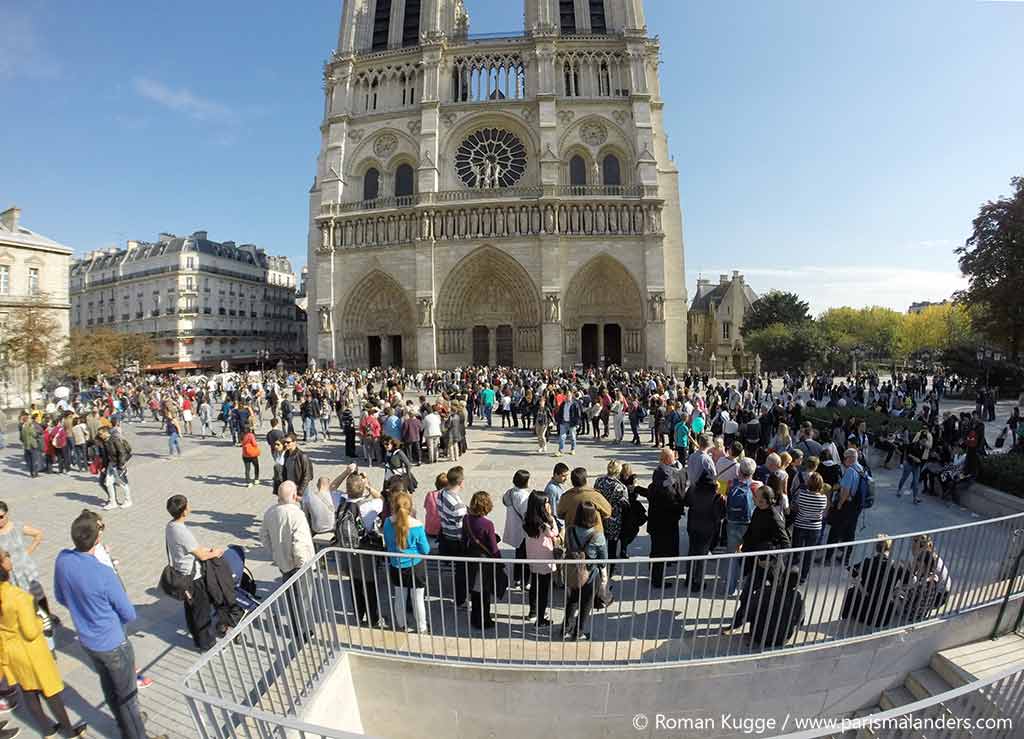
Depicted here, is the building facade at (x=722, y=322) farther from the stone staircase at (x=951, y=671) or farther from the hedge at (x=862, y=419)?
the stone staircase at (x=951, y=671)

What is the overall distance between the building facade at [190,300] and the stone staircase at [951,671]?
4560 cm

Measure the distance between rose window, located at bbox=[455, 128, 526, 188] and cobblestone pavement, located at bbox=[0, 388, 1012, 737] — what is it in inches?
916

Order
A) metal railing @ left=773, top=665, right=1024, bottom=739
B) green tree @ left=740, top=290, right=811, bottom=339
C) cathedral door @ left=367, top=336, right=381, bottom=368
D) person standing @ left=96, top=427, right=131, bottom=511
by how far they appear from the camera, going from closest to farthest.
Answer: metal railing @ left=773, top=665, right=1024, bottom=739 → person standing @ left=96, top=427, right=131, bottom=511 → cathedral door @ left=367, top=336, right=381, bottom=368 → green tree @ left=740, top=290, right=811, bottom=339

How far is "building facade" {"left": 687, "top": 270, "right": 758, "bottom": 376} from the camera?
144ft

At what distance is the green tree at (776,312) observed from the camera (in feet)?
134

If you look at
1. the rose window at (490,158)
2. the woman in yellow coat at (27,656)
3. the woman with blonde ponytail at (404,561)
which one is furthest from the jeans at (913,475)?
the rose window at (490,158)

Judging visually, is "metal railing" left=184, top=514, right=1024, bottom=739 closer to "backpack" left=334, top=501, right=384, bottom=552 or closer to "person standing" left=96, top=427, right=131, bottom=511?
Answer: "backpack" left=334, top=501, right=384, bottom=552

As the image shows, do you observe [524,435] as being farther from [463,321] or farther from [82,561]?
[463,321]

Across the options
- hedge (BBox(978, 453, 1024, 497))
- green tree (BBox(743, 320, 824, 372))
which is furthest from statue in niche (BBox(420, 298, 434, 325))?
hedge (BBox(978, 453, 1024, 497))

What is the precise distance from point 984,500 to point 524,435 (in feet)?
31.9

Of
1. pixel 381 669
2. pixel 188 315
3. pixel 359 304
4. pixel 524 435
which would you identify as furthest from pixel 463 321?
pixel 381 669

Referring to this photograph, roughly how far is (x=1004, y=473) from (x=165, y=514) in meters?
12.7

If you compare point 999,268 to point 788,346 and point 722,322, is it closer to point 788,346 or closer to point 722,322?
point 788,346

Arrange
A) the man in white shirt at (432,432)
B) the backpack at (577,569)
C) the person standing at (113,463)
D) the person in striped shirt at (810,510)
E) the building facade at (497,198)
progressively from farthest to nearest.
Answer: the building facade at (497,198) → the man in white shirt at (432,432) → the person standing at (113,463) → the person in striped shirt at (810,510) → the backpack at (577,569)
